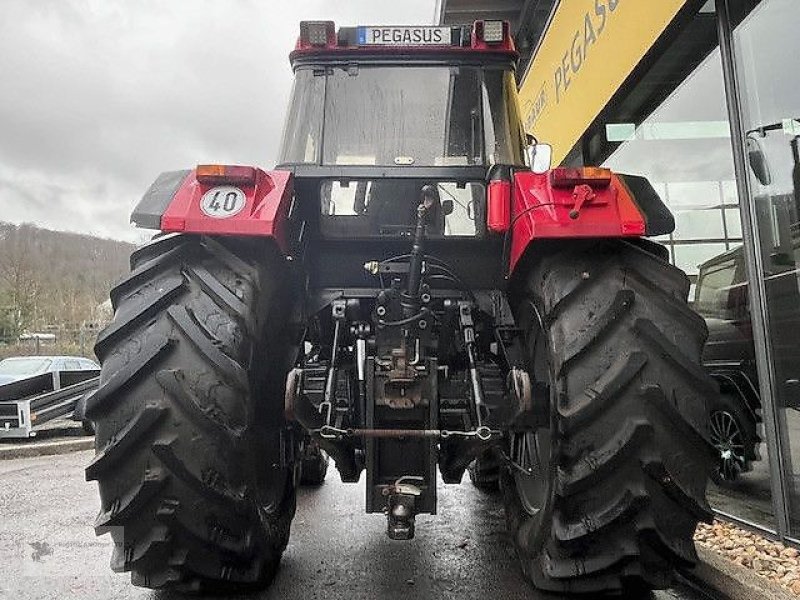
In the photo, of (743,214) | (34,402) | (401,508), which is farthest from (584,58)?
(34,402)

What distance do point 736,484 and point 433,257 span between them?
105 inches

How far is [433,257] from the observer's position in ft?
11.7

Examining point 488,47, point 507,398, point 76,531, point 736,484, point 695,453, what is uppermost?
point 488,47

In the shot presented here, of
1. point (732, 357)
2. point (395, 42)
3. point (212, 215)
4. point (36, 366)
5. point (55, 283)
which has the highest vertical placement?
point (55, 283)

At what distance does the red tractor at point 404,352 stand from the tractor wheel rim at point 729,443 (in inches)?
80.1

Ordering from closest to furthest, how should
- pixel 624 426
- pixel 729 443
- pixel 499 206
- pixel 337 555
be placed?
1. pixel 624 426
2. pixel 499 206
3. pixel 337 555
4. pixel 729 443

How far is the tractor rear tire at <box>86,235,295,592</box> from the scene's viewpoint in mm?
2479

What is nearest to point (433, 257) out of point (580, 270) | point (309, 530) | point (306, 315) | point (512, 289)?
point (512, 289)

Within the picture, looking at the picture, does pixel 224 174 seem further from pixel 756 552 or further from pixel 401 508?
pixel 756 552

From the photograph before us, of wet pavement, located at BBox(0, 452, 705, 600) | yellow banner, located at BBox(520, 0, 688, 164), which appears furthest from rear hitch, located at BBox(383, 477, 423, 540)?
yellow banner, located at BBox(520, 0, 688, 164)

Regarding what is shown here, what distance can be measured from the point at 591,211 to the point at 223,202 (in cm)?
143

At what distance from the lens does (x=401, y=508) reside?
267 cm

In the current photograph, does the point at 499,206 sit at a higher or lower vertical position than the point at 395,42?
lower

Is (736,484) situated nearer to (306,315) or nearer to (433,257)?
(433,257)
